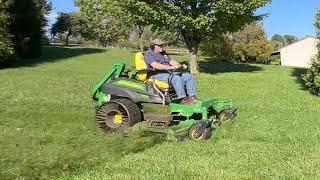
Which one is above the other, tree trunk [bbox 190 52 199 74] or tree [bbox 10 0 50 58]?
tree [bbox 10 0 50 58]

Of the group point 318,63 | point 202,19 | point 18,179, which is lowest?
point 18,179

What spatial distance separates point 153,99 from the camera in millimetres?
10133

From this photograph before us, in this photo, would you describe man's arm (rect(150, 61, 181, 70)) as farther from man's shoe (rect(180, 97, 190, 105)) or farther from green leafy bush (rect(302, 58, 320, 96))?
green leafy bush (rect(302, 58, 320, 96))

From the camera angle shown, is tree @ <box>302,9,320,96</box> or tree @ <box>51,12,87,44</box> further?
tree @ <box>51,12,87,44</box>

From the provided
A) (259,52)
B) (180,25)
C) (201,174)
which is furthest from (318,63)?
(259,52)

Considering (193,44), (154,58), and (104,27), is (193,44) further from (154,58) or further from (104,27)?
(104,27)

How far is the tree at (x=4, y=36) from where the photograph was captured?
29922 mm

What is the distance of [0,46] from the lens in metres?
29.4

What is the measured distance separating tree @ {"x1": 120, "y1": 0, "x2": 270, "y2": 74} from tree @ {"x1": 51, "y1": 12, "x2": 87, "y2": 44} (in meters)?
57.8

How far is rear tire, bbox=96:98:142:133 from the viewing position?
33.1ft

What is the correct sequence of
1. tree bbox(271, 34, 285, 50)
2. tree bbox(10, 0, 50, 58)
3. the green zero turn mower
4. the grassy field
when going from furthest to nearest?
tree bbox(271, 34, 285, 50) → tree bbox(10, 0, 50, 58) → the green zero turn mower → the grassy field

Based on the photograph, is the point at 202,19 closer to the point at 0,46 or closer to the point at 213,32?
the point at 213,32

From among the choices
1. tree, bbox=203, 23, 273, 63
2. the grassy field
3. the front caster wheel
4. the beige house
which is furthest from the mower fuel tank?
the beige house

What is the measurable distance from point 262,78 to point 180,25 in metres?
4.42
